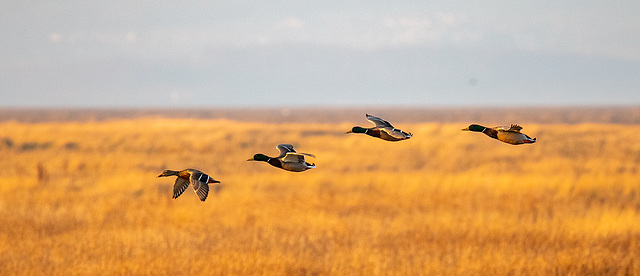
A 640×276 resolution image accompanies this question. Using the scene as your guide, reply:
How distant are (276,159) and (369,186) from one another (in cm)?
4588

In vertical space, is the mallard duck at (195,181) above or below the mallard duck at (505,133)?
below

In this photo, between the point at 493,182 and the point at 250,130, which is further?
the point at 250,130

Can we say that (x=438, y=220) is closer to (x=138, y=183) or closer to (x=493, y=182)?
(x=493, y=182)

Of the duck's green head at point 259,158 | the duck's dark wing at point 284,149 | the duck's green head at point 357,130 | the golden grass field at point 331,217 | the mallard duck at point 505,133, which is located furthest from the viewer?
the golden grass field at point 331,217

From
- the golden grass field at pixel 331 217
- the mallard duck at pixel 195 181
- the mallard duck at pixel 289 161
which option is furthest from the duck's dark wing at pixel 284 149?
the golden grass field at pixel 331 217

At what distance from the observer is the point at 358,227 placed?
38.6m

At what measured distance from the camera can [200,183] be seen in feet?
11.7

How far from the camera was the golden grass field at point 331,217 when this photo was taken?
30.8 metres

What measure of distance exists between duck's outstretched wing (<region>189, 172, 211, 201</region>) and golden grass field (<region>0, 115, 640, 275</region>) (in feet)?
86.4

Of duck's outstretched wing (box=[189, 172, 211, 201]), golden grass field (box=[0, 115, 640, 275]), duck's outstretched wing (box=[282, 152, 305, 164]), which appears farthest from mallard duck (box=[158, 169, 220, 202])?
golden grass field (box=[0, 115, 640, 275])

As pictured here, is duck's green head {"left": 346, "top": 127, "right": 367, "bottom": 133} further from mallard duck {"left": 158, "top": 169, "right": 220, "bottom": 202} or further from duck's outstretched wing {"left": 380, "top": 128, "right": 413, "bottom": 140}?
mallard duck {"left": 158, "top": 169, "right": 220, "bottom": 202}

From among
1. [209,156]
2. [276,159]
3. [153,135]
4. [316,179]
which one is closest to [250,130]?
[153,135]

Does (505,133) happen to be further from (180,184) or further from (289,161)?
(180,184)

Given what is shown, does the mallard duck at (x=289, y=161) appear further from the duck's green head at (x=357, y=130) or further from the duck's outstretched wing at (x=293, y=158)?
the duck's green head at (x=357, y=130)
